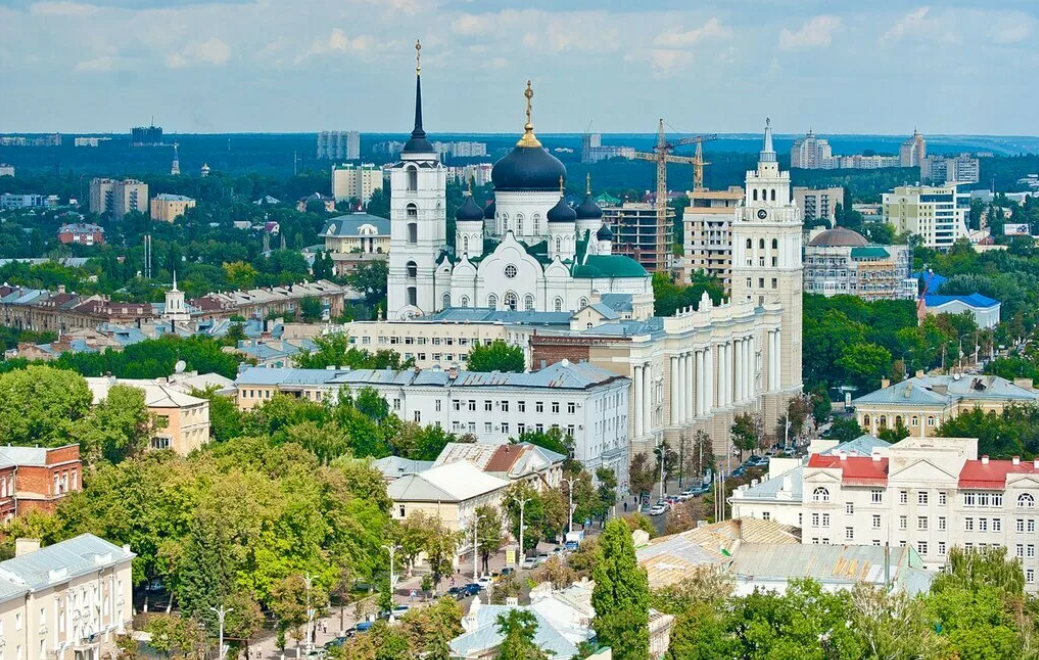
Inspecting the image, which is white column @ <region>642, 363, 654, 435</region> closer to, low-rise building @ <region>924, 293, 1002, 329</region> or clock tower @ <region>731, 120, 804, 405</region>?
clock tower @ <region>731, 120, 804, 405</region>

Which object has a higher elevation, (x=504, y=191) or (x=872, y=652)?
(x=504, y=191)

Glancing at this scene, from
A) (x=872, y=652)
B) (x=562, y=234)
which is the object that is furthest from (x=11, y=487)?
(x=562, y=234)

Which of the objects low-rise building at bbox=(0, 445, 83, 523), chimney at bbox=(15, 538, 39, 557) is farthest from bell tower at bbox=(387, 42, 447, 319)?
chimney at bbox=(15, 538, 39, 557)

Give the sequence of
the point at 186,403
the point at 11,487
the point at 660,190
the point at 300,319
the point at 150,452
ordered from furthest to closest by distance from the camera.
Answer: the point at 660,190
the point at 300,319
the point at 186,403
the point at 150,452
the point at 11,487

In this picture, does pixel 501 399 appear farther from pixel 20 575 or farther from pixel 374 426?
pixel 20 575

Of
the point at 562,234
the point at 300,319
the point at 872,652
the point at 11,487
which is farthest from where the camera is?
the point at 300,319

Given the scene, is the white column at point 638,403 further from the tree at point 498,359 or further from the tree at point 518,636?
the tree at point 518,636

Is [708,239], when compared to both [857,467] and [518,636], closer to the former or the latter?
[857,467]

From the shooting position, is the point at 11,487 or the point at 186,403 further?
the point at 186,403
